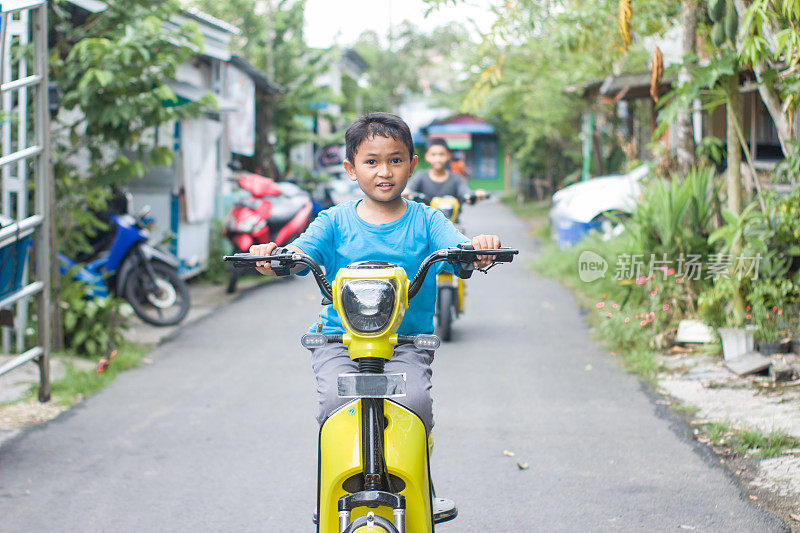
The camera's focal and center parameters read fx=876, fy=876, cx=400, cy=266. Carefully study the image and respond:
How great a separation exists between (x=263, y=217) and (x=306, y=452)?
726 cm

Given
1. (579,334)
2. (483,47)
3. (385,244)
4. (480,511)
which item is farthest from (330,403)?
(483,47)

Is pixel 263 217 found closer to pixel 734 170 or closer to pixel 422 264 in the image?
pixel 734 170

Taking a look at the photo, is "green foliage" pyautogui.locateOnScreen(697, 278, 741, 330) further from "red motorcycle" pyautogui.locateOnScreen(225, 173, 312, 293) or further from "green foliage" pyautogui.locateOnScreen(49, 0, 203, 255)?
"red motorcycle" pyautogui.locateOnScreen(225, 173, 312, 293)

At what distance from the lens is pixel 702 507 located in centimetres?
418

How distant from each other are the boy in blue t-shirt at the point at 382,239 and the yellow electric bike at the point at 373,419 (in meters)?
0.08

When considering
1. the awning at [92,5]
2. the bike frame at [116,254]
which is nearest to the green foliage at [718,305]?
the bike frame at [116,254]

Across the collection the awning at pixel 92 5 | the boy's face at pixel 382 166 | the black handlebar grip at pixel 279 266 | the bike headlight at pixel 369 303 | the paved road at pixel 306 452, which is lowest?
the paved road at pixel 306 452

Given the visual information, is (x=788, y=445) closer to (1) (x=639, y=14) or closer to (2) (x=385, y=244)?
(2) (x=385, y=244)

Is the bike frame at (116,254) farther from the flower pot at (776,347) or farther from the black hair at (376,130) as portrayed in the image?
the black hair at (376,130)

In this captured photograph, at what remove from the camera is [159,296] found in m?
9.01

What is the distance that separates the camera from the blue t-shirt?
10.6ft

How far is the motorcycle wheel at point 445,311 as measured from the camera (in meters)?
7.93

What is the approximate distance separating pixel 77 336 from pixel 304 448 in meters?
3.11

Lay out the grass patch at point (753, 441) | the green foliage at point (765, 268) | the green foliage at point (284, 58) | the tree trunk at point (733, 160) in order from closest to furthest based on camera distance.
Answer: the grass patch at point (753, 441) → the green foliage at point (765, 268) → the tree trunk at point (733, 160) → the green foliage at point (284, 58)
